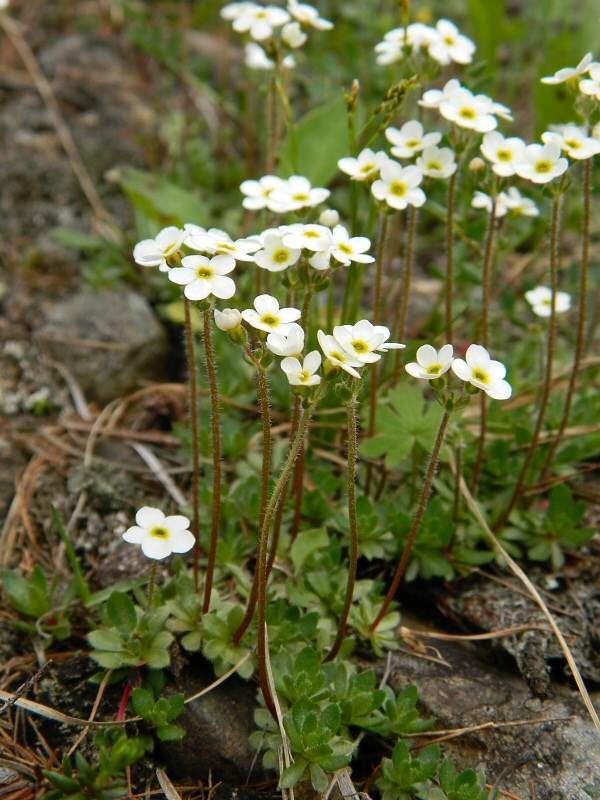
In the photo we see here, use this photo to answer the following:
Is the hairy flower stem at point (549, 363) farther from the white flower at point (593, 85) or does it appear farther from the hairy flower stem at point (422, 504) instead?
the hairy flower stem at point (422, 504)

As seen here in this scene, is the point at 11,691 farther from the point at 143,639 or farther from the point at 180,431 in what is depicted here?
the point at 180,431

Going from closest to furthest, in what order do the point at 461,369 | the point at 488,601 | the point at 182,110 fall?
the point at 461,369, the point at 488,601, the point at 182,110

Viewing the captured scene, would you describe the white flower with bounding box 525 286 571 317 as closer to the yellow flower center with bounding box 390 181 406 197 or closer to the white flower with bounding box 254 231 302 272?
the yellow flower center with bounding box 390 181 406 197

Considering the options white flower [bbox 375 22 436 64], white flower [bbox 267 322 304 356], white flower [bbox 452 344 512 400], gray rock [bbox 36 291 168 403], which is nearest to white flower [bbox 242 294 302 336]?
white flower [bbox 267 322 304 356]

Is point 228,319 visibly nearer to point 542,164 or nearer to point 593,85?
point 542,164

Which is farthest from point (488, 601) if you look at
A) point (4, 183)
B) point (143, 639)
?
point (4, 183)

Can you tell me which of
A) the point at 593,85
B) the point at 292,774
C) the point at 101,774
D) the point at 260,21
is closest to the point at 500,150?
the point at 593,85
